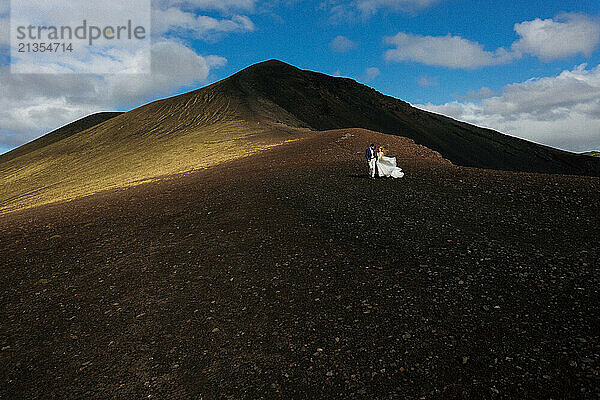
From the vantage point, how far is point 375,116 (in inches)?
3556

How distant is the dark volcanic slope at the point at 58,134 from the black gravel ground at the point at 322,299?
114853mm

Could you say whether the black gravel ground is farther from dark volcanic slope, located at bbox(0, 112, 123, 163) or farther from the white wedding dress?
dark volcanic slope, located at bbox(0, 112, 123, 163)

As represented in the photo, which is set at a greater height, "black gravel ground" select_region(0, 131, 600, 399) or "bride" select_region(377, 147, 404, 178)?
"bride" select_region(377, 147, 404, 178)

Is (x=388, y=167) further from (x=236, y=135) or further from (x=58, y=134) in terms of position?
(x=58, y=134)

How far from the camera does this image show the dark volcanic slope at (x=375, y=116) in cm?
7694

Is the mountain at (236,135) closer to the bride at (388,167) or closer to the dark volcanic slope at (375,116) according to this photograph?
the dark volcanic slope at (375,116)

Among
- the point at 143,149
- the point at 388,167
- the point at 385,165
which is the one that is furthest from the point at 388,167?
the point at 143,149

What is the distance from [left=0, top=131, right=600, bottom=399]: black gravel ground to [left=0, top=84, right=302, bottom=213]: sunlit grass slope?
63.7ft

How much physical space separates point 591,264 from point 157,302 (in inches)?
443

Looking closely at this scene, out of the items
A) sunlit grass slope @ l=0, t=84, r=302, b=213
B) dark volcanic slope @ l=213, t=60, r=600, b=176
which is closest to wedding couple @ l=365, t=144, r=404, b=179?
sunlit grass slope @ l=0, t=84, r=302, b=213

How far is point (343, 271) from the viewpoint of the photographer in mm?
9398

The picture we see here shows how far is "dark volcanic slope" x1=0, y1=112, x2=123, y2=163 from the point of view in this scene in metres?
104

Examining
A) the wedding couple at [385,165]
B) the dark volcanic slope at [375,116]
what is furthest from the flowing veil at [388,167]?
the dark volcanic slope at [375,116]

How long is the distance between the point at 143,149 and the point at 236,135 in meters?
17.7
